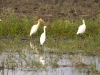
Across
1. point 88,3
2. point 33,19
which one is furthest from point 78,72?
point 88,3

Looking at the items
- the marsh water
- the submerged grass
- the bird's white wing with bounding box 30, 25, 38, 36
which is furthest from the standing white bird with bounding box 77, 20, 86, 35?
the marsh water

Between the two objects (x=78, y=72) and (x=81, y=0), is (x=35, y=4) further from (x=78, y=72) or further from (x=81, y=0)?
(x=78, y=72)

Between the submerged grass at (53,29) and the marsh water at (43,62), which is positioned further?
the submerged grass at (53,29)

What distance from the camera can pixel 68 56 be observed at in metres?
12.3

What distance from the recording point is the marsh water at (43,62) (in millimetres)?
10727

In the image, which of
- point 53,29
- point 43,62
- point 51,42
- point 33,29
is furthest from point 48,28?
point 43,62

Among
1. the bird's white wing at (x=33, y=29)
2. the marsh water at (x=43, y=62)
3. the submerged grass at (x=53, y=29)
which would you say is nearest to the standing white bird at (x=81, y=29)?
the submerged grass at (x=53, y=29)

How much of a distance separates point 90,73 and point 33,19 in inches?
319

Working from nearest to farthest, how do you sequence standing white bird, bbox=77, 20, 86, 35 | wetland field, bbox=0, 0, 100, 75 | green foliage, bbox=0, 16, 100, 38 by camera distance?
wetland field, bbox=0, 0, 100, 75 < standing white bird, bbox=77, 20, 86, 35 < green foliage, bbox=0, 16, 100, 38

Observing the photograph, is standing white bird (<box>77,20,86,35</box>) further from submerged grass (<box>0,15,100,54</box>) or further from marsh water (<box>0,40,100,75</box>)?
marsh water (<box>0,40,100,75</box>)

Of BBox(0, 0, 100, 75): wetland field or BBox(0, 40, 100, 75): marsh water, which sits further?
BBox(0, 0, 100, 75): wetland field

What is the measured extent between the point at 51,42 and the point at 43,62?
290 centimetres

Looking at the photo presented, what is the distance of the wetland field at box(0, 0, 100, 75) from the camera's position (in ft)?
36.2

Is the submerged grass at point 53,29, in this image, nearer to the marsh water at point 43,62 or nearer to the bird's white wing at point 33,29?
the bird's white wing at point 33,29
